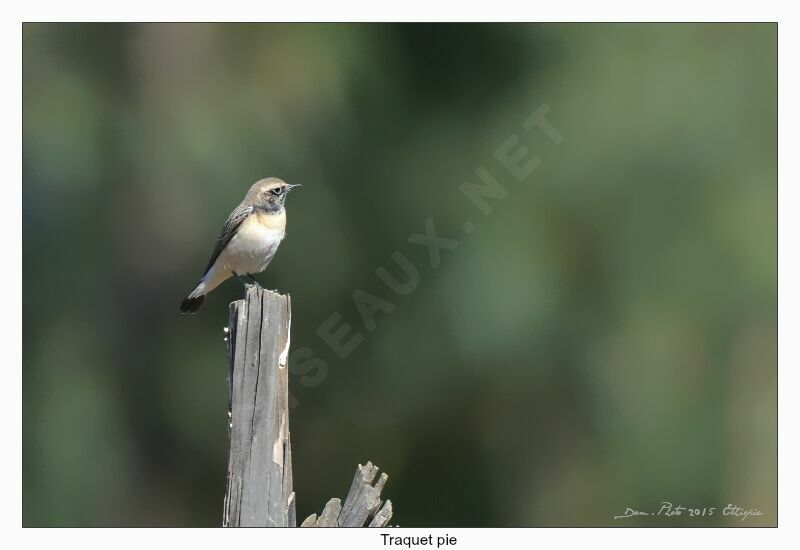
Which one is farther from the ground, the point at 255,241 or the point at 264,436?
the point at 255,241

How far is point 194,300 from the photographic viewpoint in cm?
892

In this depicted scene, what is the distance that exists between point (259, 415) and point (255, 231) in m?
3.10

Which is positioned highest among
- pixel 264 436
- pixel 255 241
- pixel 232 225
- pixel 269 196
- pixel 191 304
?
pixel 269 196

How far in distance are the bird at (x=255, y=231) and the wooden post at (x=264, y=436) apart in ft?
8.59

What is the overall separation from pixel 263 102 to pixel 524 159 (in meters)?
3.38

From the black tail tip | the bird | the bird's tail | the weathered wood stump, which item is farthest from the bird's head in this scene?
the weathered wood stump

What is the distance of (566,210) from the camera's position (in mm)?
11633

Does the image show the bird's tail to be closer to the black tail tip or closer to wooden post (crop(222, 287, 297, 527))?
the black tail tip

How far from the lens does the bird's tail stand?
883 cm

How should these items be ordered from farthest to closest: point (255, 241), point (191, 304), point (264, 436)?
point (191, 304) < point (255, 241) < point (264, 436)

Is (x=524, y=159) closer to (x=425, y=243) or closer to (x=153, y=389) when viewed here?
(x=425, y=243)

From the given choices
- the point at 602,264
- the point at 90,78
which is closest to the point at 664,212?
the point at 602,264

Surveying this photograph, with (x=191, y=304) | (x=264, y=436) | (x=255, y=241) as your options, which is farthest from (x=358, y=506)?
(x=191, y=304)

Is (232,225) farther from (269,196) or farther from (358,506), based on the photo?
(358,506)
